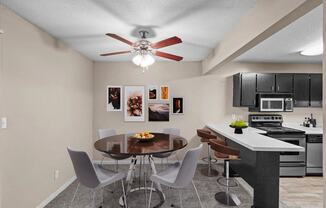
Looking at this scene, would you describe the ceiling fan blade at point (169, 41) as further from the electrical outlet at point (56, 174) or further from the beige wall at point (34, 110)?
the electrical outlet at point (56, 174)

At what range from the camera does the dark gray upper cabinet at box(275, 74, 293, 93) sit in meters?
3.81

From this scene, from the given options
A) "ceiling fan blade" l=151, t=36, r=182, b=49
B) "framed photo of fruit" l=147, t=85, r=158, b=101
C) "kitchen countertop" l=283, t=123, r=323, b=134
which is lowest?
"kitchen countertop" l=283, t=123, r=323, b=134

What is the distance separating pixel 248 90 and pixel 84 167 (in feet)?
→ 11.4

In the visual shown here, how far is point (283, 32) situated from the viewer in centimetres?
237

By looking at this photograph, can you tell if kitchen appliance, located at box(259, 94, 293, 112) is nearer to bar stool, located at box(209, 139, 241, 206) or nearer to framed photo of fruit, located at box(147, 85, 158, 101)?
bar stool, located at box(209, 139, 241, 206)

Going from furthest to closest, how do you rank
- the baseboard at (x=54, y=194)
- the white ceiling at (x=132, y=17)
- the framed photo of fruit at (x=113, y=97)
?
the framed photo of fruit at (x=113, y=97) → the baseboard at (x=54, y=194) → the white ceiling at (x=132, y=17)

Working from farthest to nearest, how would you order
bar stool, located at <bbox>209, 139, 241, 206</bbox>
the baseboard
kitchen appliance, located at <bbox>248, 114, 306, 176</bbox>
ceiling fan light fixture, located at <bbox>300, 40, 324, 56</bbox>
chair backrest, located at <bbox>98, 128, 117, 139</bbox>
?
kitchen appliance, located at <bbox>248, 114, 306, 176</bbox>, chair backrest, located at <bbox>98, 128, 117, 139</bbox>, ceiling fan light fixture, located at <bbox>300, 40, 324, 56</bbox>, the baseboard, bar stool, located at <bbox>209, 139, 241, 206</bbox>

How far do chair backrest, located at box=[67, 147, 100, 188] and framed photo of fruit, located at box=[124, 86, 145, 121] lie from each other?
2.25 meters

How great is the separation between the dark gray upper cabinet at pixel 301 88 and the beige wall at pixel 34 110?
15.1ft

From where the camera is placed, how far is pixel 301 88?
3824 mm

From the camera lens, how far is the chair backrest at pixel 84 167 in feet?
6.01

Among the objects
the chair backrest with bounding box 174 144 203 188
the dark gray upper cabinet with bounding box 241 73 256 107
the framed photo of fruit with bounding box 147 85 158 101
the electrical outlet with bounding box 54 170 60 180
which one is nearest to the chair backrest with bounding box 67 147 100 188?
the chair backrest with bounding box 174 144 203 188

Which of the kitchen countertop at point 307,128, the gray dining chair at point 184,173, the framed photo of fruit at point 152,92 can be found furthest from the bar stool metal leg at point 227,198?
the framed photo of fruit at point 152,92

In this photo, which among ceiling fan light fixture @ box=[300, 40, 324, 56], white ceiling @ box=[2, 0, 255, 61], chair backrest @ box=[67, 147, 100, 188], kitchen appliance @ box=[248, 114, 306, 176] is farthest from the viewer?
kitchen appliance @ box=[248, 114, 306, 176]
